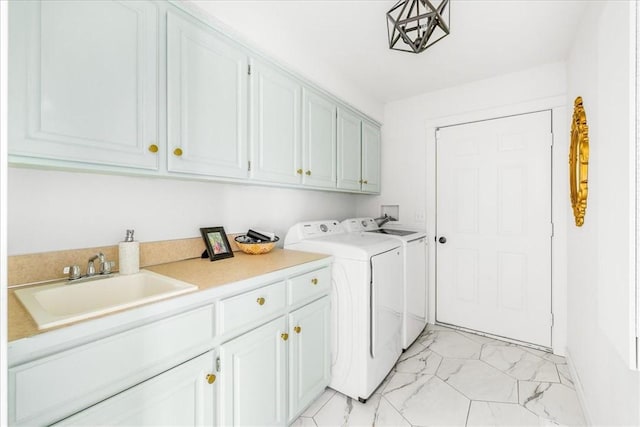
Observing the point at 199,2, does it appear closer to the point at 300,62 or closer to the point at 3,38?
the point at 300,62

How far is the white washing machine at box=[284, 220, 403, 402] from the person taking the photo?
1720 mm

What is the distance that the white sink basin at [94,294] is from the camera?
867mm

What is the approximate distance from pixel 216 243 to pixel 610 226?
1.83 meters

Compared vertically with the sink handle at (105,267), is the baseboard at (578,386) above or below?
below

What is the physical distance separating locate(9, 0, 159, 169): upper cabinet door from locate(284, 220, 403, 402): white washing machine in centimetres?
117

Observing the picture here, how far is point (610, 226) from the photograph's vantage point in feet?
3.25

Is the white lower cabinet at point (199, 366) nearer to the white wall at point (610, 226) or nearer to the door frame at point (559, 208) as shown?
the white wall at point (610, 226)

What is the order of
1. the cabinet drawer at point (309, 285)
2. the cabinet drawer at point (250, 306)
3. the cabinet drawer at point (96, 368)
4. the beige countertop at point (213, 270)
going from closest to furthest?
the cabinet drawer at point (96, 368) → the beige countertop at point (213, 270) → the cabinet drawer at point (250, 306) → the cabinet drawer at point (309, 285)

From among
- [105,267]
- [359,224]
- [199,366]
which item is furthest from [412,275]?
[105,267]

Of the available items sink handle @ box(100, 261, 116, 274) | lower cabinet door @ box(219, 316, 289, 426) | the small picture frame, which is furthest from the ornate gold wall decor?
sink handle @ box(100, 261, 116, 274)

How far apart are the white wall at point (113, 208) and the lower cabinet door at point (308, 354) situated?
0.80m

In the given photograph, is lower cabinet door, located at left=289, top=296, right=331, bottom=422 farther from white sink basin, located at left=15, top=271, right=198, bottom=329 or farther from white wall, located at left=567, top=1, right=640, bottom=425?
white wall, located at left=567, top=1, right=640, bottom=425

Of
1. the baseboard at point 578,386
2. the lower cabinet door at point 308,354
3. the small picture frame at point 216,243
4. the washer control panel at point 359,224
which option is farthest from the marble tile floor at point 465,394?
the washer control panel at point 359,224

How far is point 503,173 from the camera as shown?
2.59 m
